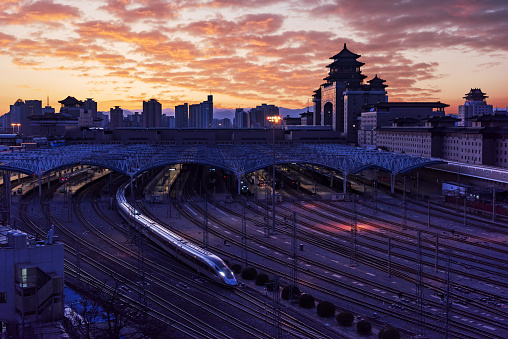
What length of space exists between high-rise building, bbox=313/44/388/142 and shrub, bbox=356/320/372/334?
152 meters

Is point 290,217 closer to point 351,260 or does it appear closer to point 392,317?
point 351,260

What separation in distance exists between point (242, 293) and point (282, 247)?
13166mm

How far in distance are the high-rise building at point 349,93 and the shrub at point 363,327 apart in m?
152

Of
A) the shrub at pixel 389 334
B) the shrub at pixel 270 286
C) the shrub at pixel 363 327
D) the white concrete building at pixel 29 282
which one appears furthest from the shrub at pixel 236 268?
the white concrete building at pixel 29 282

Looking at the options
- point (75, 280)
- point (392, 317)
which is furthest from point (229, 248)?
point (392, 317)

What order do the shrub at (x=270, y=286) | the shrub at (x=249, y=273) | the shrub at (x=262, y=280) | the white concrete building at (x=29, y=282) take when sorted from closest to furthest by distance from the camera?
the white concrete building at (x=29, y=282) < the shrub at (x=270, y=286) < the shrub at (x=262, y=280) < the shrub at (x=249, y=273)

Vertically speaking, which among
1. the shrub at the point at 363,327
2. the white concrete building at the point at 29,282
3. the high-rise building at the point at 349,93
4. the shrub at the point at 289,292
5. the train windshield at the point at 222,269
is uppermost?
A: the high-rise building at the point at 349,93

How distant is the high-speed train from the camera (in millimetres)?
36375

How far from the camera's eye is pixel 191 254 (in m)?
40.1

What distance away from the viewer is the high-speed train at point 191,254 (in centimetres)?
3638

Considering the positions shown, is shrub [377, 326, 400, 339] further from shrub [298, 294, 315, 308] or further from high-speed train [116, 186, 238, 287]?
high-speed train [116, 186, 238, 287]

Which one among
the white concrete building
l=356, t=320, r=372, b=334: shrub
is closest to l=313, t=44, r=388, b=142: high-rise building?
l=356, t=320, r=372, b=334: shrub

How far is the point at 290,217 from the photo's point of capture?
62312mm

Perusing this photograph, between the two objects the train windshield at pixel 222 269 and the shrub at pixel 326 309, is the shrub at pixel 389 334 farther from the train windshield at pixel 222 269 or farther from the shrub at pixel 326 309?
the train windshield at pixel 222 269
